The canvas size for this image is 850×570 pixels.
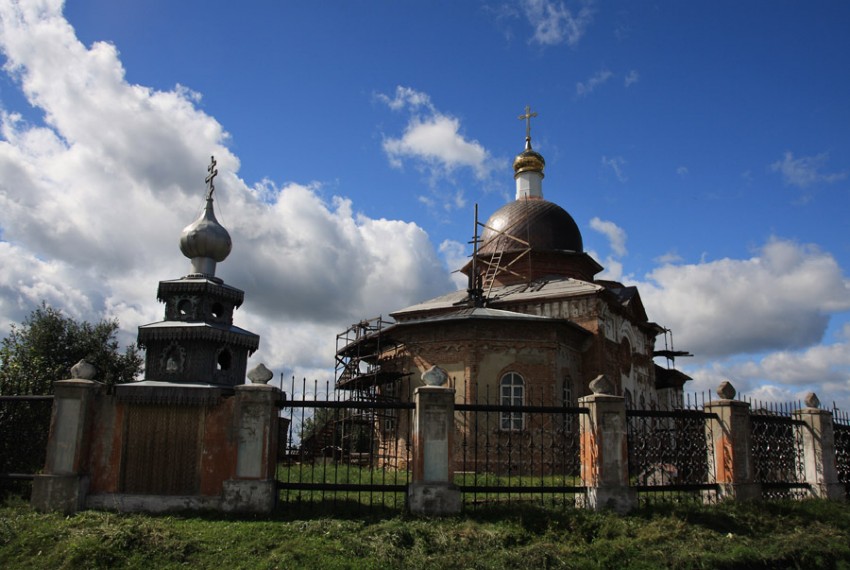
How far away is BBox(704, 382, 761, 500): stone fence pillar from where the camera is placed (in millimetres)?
11641

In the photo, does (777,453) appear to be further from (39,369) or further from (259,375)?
(39,369)

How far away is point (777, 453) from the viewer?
1304 centimetres

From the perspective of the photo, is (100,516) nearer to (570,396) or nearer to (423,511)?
(423,511)

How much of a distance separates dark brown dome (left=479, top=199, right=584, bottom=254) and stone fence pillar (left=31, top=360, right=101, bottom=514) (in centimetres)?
1931

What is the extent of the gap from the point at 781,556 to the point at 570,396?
38.1 feet

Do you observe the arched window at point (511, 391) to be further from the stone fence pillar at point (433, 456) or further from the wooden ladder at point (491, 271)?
the stone fence pillar at point (433, 456)

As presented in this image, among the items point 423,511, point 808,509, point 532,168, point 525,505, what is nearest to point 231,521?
point 423,511

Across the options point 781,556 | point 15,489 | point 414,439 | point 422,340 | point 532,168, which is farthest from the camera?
point 532,168

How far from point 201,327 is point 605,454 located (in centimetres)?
684

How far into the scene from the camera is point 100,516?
9.58 meters

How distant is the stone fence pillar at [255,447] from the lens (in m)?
9.99

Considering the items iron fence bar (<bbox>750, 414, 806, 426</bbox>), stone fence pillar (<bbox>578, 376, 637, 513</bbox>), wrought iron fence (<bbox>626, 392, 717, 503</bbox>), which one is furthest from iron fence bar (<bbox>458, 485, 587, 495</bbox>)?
iron fence bar (<bbox>750, 414, 806, 426</bbox>)

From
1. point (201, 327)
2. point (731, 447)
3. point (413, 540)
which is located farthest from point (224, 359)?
point (731, 447)

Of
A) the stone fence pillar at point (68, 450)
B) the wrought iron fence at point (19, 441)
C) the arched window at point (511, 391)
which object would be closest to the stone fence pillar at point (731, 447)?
the arched window at point (511, 391)
